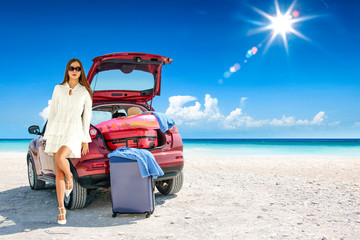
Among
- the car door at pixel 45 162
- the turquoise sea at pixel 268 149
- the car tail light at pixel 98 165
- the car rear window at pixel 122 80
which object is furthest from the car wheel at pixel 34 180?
the turquoise sea at pixel 268 149

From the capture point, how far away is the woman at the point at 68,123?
148 inches

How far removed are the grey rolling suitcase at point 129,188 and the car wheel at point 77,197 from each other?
0.60 metres

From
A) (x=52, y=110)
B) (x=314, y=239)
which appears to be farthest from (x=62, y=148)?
(x=314, y=239)

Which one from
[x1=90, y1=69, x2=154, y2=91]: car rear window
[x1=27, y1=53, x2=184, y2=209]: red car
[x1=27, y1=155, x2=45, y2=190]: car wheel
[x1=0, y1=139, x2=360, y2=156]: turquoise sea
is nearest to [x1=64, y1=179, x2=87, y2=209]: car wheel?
[x1=27, y1=53, x2=184, y2=209]: red car

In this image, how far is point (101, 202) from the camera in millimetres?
5168

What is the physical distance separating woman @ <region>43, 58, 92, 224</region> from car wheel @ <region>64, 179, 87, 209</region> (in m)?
0.40

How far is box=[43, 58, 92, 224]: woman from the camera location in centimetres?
376

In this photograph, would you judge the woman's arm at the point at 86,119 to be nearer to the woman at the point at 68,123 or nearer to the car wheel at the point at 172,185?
the woman at the point at 68,123

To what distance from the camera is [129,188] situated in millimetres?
4109

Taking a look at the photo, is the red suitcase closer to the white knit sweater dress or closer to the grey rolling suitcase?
the grey rolling suitcase

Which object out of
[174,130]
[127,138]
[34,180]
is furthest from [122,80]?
[34,180]

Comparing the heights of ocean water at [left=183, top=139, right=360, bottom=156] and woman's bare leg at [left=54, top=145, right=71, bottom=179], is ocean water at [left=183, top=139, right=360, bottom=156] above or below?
Result: below

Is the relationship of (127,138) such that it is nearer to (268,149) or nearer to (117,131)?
(117,131)

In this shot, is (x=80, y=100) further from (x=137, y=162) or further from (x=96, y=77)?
(x=96, y=77)
